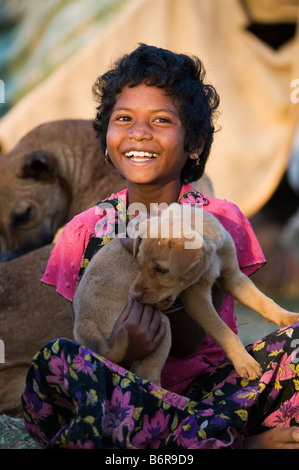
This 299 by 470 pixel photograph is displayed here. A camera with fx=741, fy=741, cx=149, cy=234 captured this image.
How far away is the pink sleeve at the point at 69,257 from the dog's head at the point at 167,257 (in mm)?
611

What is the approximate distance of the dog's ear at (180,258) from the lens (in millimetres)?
2532

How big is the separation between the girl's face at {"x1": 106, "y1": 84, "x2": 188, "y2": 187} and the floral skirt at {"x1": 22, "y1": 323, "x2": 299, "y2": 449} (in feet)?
2.70

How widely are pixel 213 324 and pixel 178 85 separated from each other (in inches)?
42.5

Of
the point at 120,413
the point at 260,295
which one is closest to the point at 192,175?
the point at 260,295

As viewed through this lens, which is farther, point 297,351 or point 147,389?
point 297,351

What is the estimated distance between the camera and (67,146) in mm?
5328

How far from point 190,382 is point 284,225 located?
6087mm

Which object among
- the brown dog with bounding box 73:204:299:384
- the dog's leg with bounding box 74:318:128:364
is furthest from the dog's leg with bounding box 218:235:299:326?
the dog's leg with bounding box 74:318:128:364

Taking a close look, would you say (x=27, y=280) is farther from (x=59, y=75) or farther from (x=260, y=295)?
(x=59, y=75)

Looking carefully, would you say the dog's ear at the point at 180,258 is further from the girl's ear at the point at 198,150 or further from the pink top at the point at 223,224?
the girl's ear at the point at 198,150

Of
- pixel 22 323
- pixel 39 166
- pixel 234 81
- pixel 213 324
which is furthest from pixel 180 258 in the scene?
pixel 234 81

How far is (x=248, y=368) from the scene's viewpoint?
9.11 ft
